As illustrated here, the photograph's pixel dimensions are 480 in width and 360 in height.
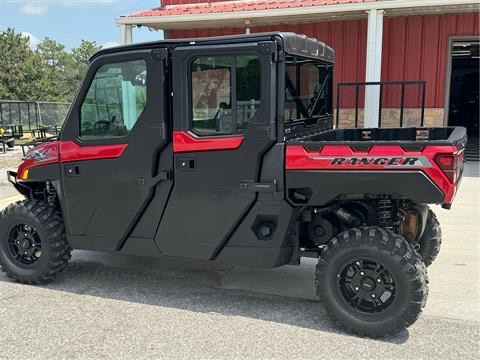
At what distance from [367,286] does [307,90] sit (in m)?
1.79

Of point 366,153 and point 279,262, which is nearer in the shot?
point 366,153

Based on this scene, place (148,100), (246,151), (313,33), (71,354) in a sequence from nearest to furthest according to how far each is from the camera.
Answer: (71,354)
(246,151)
(148,100)
(313,33)

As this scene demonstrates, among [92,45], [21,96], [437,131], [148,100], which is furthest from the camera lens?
[92,45]

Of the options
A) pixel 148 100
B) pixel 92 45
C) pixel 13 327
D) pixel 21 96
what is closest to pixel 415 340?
pixel 148 100

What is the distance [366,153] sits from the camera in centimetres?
344

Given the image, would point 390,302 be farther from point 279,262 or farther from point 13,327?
point 13,327

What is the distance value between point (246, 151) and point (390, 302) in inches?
59.6

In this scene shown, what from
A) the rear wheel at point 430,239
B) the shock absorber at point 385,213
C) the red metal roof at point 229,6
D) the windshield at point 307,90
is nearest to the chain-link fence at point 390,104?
the red metal roof at point 229,6

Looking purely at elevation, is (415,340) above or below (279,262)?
below

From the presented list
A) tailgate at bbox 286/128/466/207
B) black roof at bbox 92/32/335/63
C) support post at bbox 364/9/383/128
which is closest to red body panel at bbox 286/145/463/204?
tailgate at bbox 286/128/466/207

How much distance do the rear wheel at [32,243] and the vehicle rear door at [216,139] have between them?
112 cm

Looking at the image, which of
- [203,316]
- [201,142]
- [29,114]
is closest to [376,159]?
[201,142]

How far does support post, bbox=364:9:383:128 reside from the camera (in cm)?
1116

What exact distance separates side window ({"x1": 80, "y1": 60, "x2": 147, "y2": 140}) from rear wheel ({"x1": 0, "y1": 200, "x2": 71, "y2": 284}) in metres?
0.90
